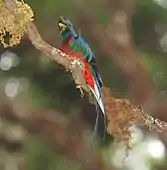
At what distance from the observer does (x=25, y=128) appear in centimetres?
157

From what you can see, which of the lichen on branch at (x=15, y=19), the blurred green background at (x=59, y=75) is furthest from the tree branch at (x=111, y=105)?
the blurred green background at (x=59, y=75)

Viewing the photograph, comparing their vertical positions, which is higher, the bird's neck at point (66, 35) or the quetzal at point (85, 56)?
the bird's neck at point (66, 35)

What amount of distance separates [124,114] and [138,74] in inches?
21.6

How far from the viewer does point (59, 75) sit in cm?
166

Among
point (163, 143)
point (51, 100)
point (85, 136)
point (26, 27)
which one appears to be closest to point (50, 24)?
point (51, 100)

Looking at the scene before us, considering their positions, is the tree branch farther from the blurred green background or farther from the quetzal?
the blurred green background

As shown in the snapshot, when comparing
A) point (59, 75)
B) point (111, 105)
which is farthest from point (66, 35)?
point (59, 75)

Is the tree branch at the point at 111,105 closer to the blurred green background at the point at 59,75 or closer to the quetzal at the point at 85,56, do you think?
the quetzal at the point at 85,56

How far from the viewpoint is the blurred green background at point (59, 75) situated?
4.96ft

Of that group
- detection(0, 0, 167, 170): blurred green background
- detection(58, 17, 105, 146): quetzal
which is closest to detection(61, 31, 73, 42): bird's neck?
detection(58, 17, 105, 146): quetzal

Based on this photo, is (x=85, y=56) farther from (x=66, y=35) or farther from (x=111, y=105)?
(x=111, y=105)

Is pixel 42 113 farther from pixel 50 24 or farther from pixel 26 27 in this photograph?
pixel 26 27

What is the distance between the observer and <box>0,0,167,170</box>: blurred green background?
Answer: 1511 millimetres

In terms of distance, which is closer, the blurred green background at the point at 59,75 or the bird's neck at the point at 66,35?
the bird's neck at the point at 66,35
